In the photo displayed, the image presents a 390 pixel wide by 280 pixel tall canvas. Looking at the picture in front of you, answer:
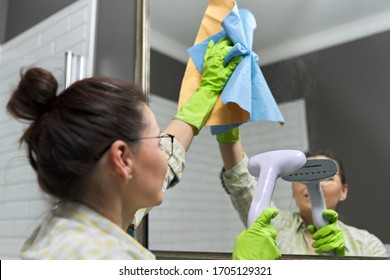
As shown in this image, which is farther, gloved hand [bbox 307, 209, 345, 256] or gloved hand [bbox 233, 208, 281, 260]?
gloved hand [bbox 307, 209, 345, 256]

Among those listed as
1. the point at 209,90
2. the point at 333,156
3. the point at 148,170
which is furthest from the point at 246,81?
the point at 148,170

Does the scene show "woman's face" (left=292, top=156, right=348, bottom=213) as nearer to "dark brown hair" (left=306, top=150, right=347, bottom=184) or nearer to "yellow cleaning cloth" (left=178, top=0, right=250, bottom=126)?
"dark brown hair" (left=306, top=150, right=347, bottom=184)

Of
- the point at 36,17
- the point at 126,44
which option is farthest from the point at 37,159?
the point at 36,17

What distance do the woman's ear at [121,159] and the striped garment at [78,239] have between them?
8cm

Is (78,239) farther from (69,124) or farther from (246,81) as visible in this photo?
(246,81)

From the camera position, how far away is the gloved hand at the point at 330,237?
940 mm

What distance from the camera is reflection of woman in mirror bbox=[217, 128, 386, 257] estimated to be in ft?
3.10

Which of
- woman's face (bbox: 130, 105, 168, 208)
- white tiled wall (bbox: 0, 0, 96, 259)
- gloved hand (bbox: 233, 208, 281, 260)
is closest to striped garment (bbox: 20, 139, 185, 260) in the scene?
woman's face (bbox: 130, 105, 168, 208)

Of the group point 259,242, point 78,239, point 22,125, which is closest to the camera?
point 78,239

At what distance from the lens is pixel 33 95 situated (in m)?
0.70

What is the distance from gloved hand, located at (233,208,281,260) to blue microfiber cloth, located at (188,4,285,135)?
0.95 feet

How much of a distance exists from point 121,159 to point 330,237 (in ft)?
1.67

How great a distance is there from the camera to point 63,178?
2.25ft
